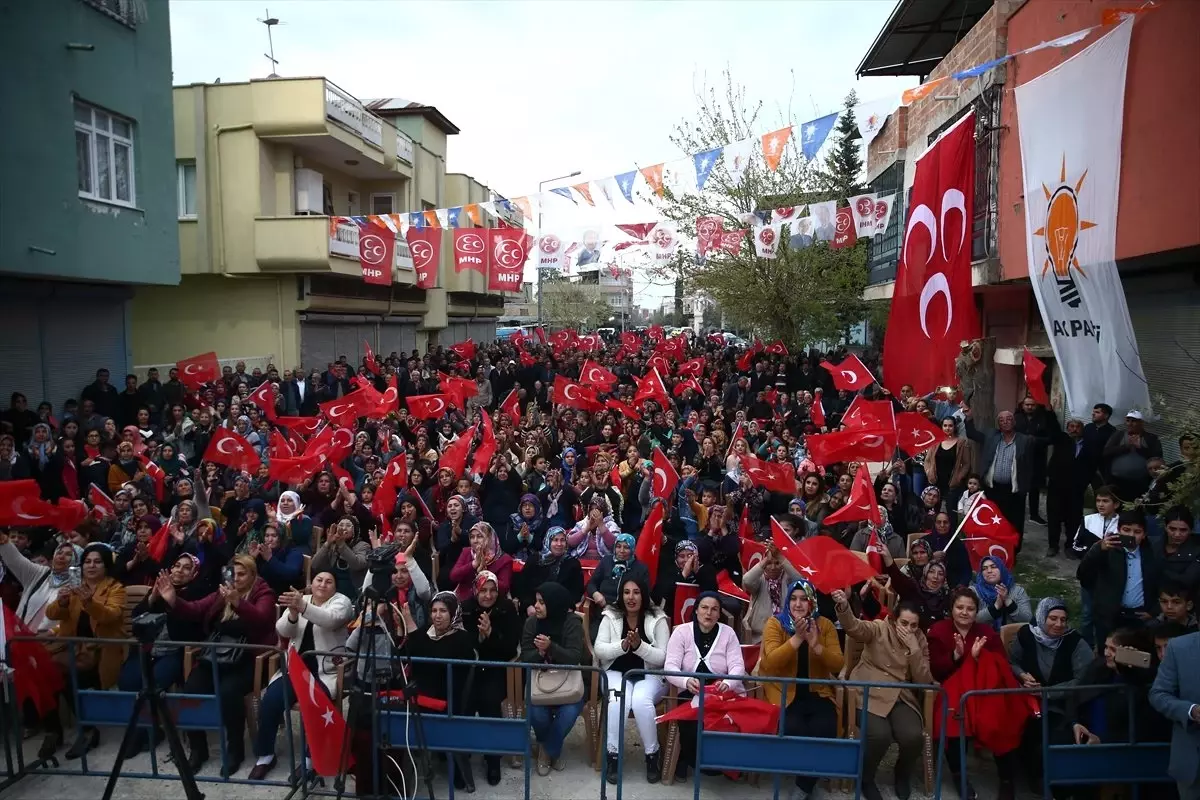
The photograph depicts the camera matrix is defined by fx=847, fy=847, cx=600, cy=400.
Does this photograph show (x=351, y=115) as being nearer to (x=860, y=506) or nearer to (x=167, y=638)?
(x=167, y=638)

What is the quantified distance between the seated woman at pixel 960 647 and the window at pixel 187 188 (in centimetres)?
2181

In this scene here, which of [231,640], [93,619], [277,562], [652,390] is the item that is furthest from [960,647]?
[652,390]

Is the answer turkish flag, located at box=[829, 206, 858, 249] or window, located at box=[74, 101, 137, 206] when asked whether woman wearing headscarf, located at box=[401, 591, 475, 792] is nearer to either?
window, located at box=[74, 101, 137, 206]

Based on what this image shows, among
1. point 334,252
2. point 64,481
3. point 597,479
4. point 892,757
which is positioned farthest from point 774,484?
point 334,252

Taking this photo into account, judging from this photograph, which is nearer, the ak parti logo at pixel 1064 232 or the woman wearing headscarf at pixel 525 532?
the ak parti logo at pixel 1064 232

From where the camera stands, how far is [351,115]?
76.3 ft

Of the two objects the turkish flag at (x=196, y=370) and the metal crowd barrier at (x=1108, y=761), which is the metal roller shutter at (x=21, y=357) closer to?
the turkish flag at (x=196, y=370)

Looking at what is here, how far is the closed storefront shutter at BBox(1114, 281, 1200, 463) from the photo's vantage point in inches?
360

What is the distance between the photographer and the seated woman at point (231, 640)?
580cm

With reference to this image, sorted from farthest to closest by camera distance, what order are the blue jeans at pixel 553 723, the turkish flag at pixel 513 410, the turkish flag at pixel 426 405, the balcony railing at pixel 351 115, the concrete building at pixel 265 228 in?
the balcony railing at pixel 351 115 < the concrete building at pixel 265 228 < the turkish flag at pixel 513 410 < the turkish flag at pixel 426 405 < the blue jeans at pixel 553 723

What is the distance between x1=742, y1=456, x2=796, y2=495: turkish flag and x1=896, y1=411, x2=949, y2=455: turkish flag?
59.0 inches

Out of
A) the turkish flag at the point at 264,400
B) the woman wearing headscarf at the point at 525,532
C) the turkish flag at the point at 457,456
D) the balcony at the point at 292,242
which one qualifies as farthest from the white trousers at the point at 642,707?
the balcony at the point at 292,242

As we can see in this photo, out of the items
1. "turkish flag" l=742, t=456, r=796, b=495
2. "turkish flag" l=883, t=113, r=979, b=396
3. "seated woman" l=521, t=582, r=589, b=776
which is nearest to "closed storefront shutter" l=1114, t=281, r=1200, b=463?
"turkish flag" l=883, t=113, r=979, b=396

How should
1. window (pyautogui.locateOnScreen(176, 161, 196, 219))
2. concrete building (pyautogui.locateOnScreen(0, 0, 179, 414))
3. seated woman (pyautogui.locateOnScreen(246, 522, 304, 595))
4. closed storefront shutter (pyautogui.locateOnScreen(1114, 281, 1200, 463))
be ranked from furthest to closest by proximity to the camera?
window (pyautogui.locateOnScreen(176, 161, 196, 219)), concrete building (pyautogui.locateOnScreen(0, 0, 179, 414)), closed storefront shutter (pyautogui.locateOnScreen(1114, 281, 1200, 463)), seated woman (pyautogui.locateOnScreen(246, 522, 304, 595))
